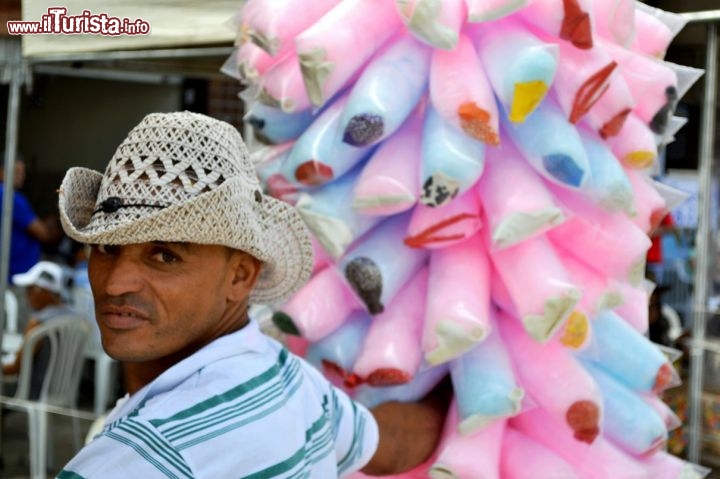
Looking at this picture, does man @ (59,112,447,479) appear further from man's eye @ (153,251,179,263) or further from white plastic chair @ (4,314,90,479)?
white plastic chair @ (4,314,90,479)

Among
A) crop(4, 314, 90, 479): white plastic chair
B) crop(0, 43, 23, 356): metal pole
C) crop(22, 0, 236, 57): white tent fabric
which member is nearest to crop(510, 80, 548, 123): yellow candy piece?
crop(22, 0, 236, 57): white tent fabric

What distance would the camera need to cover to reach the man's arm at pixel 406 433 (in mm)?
1648

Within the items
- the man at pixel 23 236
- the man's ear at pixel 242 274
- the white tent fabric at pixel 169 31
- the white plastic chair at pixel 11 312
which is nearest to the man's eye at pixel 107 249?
the man's ear at pixel 242 274

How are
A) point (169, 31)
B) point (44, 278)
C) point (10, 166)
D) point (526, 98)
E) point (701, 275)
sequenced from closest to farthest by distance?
point (526, 98) → point (169, 31) → point (701, 275) → point (10, 166) → point (44, 278)

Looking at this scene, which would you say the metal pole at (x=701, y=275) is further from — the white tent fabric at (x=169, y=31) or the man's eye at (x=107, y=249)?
the man's eye at (x=107, y=249)

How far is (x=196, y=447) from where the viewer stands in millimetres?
1091

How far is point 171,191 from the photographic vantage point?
116 cm

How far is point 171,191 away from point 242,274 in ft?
0.60

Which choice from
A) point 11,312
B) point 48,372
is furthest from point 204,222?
point 11,312

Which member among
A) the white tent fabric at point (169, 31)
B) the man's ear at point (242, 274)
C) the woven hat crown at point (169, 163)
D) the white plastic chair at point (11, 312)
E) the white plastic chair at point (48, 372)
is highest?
the woven hat crown at point (169, 163)

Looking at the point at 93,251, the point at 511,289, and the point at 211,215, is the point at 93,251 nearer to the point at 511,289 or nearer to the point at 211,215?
the point at 211,215

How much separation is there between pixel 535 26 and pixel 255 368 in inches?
29.9

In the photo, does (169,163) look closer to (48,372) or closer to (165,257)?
(165,257)

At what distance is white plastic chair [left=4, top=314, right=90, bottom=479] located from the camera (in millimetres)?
4613
